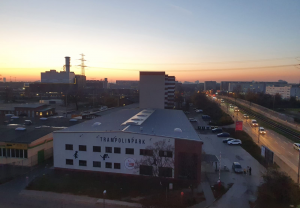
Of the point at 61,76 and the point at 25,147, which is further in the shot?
the point at 61,76

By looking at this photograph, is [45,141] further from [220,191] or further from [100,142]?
[220,191]

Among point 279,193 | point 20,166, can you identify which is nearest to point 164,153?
point 279,193

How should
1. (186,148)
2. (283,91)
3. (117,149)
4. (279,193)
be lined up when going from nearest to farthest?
(279,193)
(186,148)
(117,149)
(283,91)

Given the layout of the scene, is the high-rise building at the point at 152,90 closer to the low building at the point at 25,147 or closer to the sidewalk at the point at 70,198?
the low building at the point at 25,147

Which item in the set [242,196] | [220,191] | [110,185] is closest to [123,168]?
[110,185]

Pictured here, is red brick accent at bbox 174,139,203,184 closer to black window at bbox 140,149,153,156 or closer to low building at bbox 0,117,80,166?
black window at bbox 140,149,153,156

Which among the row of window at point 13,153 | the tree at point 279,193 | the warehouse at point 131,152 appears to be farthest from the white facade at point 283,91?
the row of window at point 13,153

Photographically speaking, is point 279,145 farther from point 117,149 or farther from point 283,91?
point 283,91
